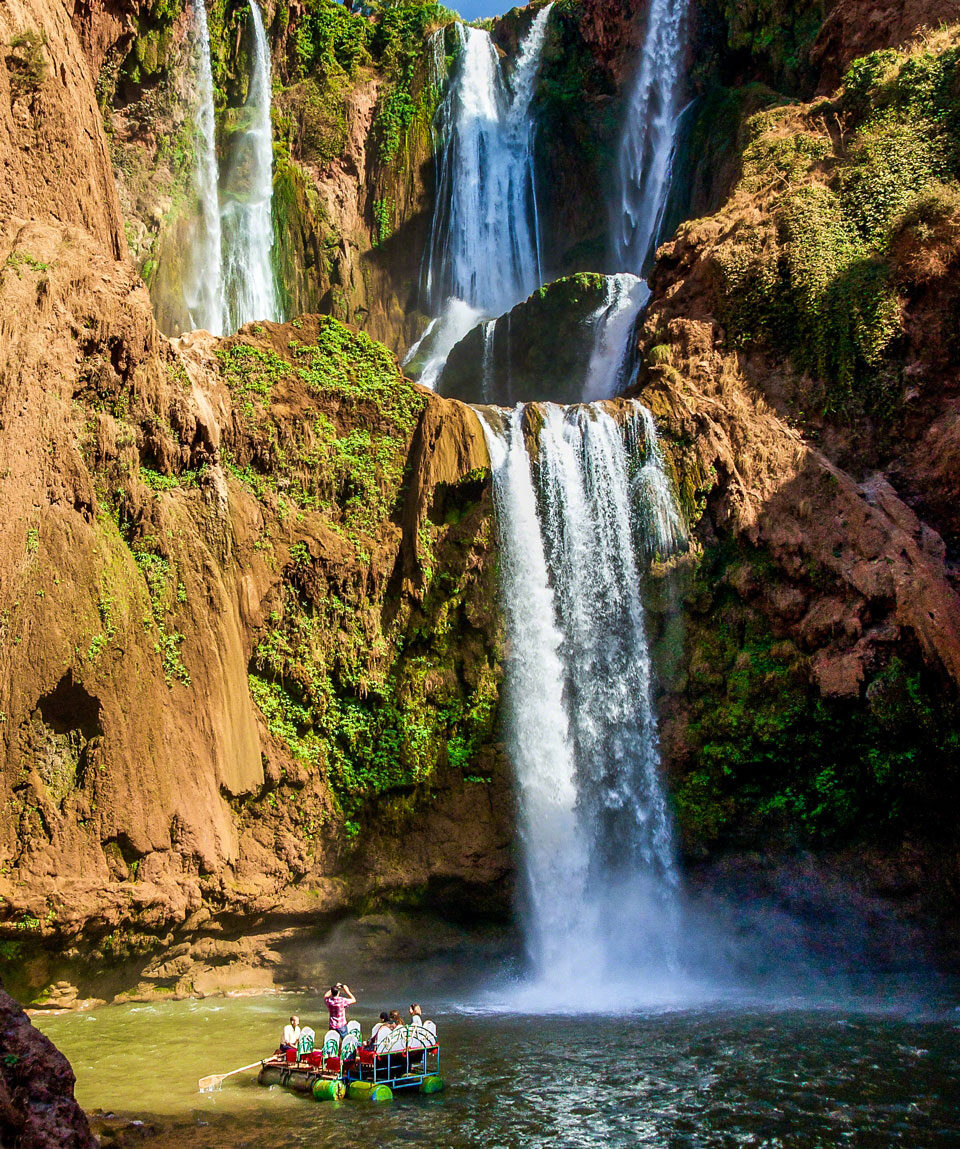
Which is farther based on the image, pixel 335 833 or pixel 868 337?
pixel 868 337

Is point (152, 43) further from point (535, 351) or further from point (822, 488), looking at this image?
point (822, 488)

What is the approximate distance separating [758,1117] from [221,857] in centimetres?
887

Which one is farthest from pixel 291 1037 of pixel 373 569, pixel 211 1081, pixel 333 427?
pixel 333 427

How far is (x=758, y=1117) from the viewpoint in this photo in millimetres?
8375

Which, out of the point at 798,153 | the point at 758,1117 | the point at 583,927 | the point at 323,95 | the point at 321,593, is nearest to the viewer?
the point at 758,1117

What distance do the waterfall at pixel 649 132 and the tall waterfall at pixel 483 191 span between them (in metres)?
3.63

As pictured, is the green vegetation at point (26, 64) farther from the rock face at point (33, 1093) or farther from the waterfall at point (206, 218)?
the rock face at point (33, 1093)

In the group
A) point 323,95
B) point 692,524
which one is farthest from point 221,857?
point 323,95

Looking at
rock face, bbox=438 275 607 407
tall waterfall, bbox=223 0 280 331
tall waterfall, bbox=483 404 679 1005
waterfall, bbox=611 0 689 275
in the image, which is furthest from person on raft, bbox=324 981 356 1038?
waterfall, bbox=611 0 689 275

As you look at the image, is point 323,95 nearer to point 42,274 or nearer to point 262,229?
point 262,229

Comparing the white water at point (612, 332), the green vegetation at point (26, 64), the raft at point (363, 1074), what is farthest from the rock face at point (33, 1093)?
the white water at point (612, 332)

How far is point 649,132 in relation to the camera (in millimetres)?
33969

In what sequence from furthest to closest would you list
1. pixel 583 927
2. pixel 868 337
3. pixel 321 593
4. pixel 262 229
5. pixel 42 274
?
pixel 262 229 < pixel 868 337 < pixel 321 593 < pixel 583 927 < pixel 42 274

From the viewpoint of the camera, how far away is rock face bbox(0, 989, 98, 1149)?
5387mm
